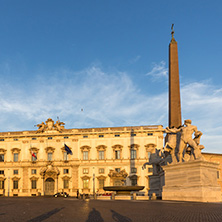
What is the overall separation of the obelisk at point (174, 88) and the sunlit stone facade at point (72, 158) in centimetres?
2565

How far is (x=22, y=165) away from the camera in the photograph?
174ft

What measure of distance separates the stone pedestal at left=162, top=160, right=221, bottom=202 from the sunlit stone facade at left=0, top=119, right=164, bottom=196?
32.2 metres

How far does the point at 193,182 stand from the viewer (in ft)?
54.1

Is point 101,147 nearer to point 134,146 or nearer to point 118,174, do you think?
point 118,174

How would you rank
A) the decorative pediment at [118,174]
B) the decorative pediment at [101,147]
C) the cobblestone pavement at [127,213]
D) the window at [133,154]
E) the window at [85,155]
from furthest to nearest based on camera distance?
1. the window at [85,155]
2. the decorative pediment at [101,147]
3. the window at [133,154]
4. the decorative pediment at [118,174]
5. the cobblestone pavement at [127,213]

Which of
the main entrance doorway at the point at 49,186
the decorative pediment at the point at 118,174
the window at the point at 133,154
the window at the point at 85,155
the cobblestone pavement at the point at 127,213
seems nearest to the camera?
the cobblestone pavement at the point at 127,213

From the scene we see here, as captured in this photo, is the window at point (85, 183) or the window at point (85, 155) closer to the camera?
the window at point (85, 183)

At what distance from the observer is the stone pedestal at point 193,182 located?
15930 mm

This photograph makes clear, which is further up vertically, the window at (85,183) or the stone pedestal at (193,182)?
the stone pedestal at (193,182)

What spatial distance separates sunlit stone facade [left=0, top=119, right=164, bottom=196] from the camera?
1991 inches

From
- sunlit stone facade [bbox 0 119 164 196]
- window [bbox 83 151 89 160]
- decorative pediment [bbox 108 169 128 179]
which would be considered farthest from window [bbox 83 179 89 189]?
decorative pediment [bbox 108 169 128 179]

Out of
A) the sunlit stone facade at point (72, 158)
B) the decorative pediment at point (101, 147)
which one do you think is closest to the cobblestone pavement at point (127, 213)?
the sunlit stone facade at point (72, 158)

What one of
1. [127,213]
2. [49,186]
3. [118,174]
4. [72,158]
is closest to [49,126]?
[72,158]

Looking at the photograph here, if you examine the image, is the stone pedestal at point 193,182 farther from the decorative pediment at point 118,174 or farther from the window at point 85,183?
the window at point 85,183
